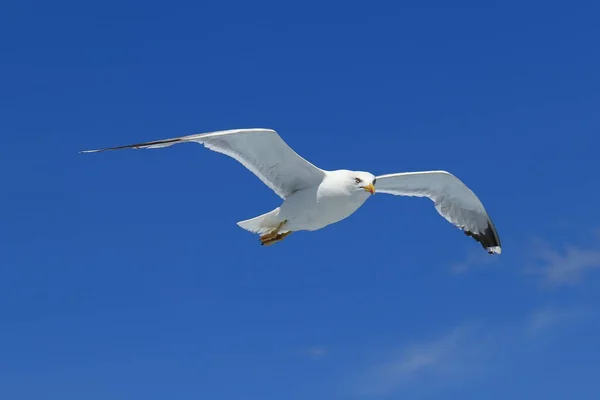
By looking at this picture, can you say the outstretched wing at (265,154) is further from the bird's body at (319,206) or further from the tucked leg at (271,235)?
the tucked leg at (271,235)

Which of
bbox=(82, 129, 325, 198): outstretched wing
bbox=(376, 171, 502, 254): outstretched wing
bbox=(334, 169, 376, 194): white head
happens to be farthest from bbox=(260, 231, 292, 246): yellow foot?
bbox=(376, 171, 502, 254): outstretched wing

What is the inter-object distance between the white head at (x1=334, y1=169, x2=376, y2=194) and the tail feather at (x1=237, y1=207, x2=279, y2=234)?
4.79 feet

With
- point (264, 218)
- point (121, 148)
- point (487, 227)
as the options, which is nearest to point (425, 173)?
point (487, 227)

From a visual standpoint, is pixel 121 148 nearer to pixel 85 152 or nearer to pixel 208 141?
pixel 85 152

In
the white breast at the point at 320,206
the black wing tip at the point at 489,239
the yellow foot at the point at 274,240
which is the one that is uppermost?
the black wing tip at the point at 489,239

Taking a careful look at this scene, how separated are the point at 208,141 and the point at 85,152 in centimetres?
206

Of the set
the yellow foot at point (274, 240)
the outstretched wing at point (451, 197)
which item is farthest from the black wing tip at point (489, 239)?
the yellow foot at point (274, 240)

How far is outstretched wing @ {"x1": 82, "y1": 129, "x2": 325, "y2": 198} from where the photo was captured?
13.8 metres

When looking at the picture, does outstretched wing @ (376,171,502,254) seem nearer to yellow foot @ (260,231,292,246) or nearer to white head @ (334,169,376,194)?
white head @ (334,169,376,194)

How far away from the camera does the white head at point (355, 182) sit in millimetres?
14953

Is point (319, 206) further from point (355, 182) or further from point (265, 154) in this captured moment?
point (265, 154)

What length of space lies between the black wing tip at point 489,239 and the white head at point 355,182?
208 inches

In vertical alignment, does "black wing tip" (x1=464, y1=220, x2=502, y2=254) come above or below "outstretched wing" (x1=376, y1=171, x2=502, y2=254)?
below

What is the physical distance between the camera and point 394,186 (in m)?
18.2
